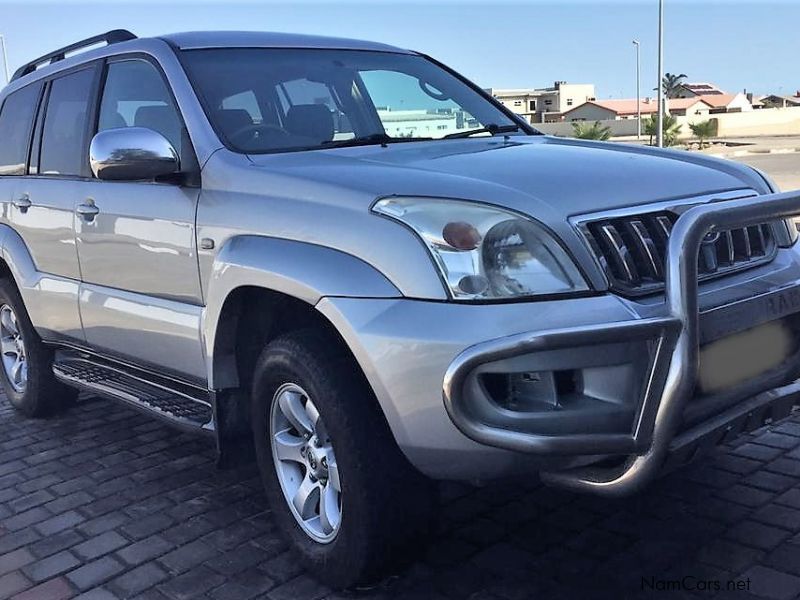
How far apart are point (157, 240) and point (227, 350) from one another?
1.99ft

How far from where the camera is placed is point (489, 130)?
12.8 feet

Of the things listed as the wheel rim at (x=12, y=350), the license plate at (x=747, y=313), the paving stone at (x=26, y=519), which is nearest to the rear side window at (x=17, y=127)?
the wheel rim at (x=12, y=350)

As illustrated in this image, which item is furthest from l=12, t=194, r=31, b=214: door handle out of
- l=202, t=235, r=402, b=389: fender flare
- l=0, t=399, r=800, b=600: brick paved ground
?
l=202, t=235, r=402, b=389: fender flare

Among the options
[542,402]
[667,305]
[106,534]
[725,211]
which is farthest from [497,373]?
[106,534]

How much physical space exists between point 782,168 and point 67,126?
21.5 metres

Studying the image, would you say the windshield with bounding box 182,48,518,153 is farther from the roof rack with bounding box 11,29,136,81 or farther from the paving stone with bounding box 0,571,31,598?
the paving stone with bounding box 0,571,31,598

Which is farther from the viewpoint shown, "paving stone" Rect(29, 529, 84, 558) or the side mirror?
"paving stone" Rect(29, 529, 84, 558)

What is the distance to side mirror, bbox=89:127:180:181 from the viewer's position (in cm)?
318

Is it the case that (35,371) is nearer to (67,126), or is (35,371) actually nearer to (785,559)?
(67,126)

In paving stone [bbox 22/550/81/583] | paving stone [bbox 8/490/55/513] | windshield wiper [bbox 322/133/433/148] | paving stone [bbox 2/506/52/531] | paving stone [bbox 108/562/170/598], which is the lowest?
paving stone [bbox 8/490/55/513]

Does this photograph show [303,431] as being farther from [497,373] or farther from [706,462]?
[706,462]

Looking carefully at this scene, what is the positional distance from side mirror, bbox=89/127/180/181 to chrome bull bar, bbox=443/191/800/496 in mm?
1580

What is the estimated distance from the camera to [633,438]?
A: 2.26 meters

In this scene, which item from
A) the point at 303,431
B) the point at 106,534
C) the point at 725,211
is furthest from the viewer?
the point at 106,534
